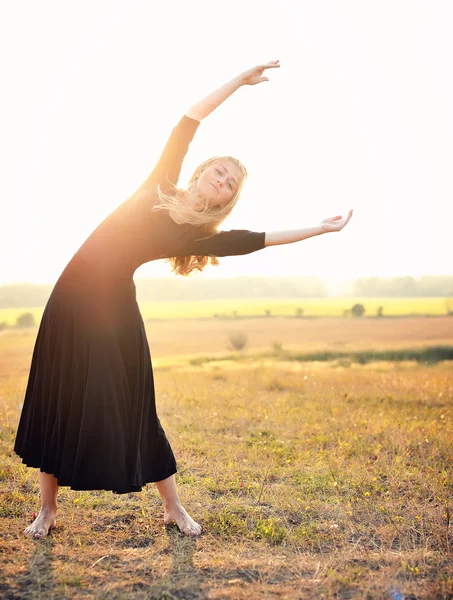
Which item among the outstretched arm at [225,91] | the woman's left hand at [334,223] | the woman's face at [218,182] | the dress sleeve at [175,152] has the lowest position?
the woman's left hand at [334,223]

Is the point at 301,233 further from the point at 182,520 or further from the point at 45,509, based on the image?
the point at 45,509

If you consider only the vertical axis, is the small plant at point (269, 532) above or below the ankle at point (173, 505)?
below

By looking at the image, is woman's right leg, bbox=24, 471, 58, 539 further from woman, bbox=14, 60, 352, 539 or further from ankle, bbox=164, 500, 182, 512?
ankle, bbox=164, 500, 182, 512

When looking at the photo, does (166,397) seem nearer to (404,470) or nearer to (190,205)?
(404,470)

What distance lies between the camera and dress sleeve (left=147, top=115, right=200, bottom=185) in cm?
345

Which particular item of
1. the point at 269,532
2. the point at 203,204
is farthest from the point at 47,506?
the point at 203,204

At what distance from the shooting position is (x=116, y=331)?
10.9ft

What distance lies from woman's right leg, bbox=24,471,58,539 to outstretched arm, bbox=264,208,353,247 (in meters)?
1.87

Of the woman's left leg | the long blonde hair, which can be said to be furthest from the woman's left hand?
the woman's left leg

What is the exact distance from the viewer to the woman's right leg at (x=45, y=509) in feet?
11.2

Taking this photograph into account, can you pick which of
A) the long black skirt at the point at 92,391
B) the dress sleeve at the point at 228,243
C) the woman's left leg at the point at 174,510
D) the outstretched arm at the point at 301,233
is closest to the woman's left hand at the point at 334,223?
the outstretched arm at the point at 301,233

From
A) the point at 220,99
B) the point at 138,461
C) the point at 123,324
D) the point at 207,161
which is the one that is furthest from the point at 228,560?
the point at 220,99

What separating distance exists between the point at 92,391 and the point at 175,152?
4.84 feet

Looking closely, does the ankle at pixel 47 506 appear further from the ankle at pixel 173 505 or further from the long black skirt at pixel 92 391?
the ankle at pixel 173 505
